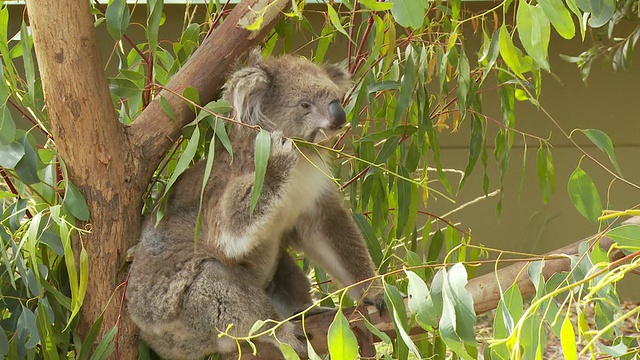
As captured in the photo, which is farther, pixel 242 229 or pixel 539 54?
pixel 242 229

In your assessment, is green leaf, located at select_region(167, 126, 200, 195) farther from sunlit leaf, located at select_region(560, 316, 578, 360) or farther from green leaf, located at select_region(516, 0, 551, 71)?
sunlit leaf, located at select_region(560, 316, 578, 360)

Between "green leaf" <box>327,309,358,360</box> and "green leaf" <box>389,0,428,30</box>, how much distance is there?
45 cm

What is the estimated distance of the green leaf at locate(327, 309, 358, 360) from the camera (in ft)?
3.85

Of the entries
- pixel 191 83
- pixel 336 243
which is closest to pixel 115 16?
pixel 191 83

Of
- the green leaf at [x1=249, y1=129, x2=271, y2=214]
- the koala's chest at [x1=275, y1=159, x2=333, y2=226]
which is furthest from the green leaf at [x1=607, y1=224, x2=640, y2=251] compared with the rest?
the koala's chest at [x1=275, y1=159, x2=333, y2=226]

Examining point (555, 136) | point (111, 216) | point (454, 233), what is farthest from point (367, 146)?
point (555, 136)

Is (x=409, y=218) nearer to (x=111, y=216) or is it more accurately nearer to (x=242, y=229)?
(x=242, y=229)

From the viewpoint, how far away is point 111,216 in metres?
1.98

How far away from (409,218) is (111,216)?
0.87 metres

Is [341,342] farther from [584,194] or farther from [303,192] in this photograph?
[303,192]

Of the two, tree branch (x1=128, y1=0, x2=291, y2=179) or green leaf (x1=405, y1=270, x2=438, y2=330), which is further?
tree branch (x1=128, y1=0, x2=291, y2=179)

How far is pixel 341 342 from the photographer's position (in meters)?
1.18

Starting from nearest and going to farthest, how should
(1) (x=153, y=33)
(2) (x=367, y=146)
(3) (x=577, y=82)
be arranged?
(1) (x=153, y=33), (2) (x=367, y=146), (3) (x=577, y=82)

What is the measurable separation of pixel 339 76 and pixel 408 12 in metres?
1.21
